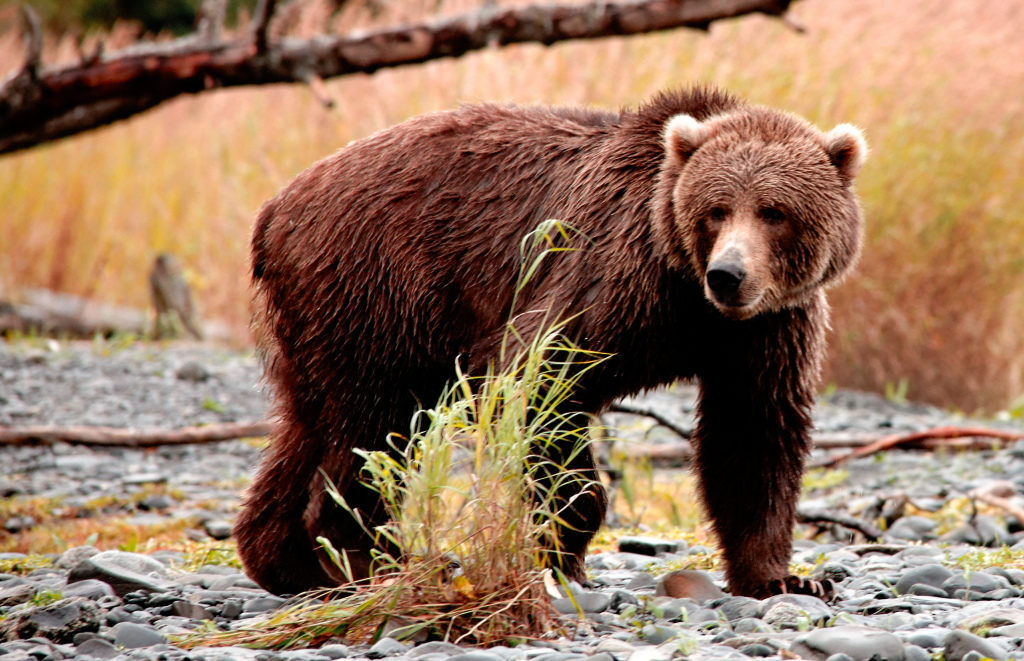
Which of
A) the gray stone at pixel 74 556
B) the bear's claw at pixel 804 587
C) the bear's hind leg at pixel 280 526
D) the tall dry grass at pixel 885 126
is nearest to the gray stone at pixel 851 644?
the bear's claw at pixel 804 587

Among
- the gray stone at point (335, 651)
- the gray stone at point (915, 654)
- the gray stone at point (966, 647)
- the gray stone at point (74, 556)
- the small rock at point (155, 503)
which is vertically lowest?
the small rock at point (155, 503)

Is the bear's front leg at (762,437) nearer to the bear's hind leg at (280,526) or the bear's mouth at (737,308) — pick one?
the bear's mouth at (737,308)

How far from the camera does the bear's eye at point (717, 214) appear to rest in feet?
13.7

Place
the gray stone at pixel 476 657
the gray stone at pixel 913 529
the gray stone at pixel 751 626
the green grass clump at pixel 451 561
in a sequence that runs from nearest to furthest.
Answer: the gray stone at pixel 476 657 → the green grass clump at pixel 451 561 → the gray stone at pixel 751 626 → the gray stone at pixel 913 529

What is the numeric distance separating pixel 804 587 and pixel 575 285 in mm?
1266

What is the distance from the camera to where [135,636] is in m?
3.37

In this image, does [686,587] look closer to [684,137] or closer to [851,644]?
[851,644]

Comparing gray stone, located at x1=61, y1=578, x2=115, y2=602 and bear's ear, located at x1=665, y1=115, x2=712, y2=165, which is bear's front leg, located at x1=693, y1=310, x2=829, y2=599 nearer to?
bear's ear, located at x1=665, y1=115, x2=712, y2=165

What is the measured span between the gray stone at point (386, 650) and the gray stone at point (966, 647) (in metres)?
1.38

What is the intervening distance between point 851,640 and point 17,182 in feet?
33.3

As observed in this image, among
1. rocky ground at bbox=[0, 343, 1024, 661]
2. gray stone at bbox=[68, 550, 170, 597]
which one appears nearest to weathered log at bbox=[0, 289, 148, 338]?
rocky ground at bbox=[0, 343, 1024, 661]

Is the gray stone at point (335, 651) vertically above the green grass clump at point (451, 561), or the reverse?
the green grass clump at point (451, 561)

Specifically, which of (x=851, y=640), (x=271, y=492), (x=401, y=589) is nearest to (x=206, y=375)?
(x=271, y=492)

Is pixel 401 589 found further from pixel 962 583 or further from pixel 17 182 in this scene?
pixel 17 182
